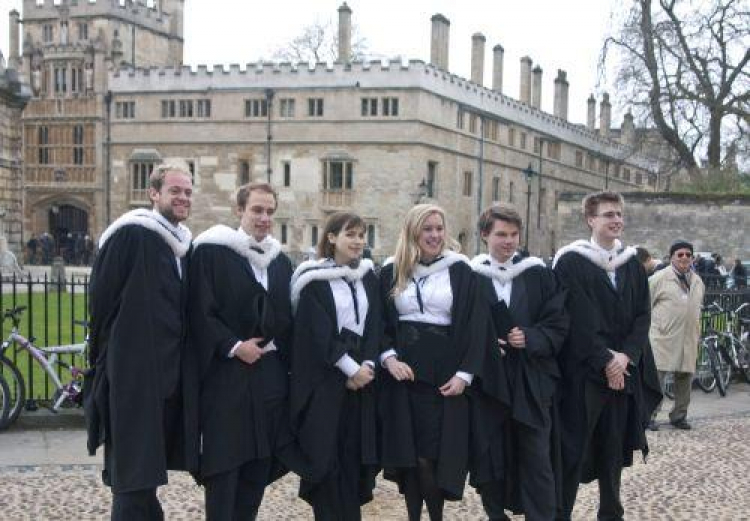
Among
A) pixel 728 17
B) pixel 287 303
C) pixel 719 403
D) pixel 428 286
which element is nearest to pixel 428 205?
pixel 428 286

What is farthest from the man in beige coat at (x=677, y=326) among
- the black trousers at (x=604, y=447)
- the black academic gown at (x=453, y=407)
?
the black academic gown at (x=453, y=407)

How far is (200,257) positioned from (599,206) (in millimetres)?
2322

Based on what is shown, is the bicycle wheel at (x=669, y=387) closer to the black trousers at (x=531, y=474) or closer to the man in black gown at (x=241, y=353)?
the black trousers at (x=531, y=474)

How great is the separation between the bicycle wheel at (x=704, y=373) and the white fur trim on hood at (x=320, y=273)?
6917mm

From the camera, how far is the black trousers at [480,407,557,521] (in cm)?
488

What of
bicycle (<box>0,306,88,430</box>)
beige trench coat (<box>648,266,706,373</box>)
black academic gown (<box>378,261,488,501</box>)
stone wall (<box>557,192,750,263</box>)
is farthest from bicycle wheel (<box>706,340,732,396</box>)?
stone wall (<box>557,192,750,263</box>)

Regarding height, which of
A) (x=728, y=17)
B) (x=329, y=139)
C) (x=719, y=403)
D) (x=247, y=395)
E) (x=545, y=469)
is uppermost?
(x=728, y=17)

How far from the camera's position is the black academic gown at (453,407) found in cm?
473

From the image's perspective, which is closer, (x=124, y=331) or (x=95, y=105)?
(x=124, y=331)

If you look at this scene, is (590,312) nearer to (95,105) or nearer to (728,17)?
(728,17)

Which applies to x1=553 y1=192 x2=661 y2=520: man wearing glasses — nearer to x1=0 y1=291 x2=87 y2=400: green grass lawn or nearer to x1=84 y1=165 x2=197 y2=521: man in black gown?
x1=84 y1=165 x2=197 y2=521: man in black gown

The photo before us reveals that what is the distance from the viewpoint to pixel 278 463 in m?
Result: 4.82

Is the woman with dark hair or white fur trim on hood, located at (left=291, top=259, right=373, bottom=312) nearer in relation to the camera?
the woman with dark hair

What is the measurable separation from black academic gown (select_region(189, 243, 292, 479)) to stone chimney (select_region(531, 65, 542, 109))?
4787 cm
